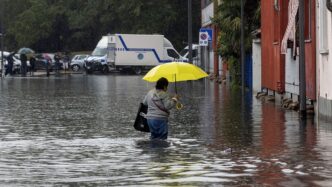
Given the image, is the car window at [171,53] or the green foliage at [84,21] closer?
the car window at [171,53]

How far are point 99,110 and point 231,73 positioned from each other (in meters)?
16.8

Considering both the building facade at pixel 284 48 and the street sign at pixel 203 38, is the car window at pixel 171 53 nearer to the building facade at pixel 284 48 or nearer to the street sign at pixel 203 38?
the street sign at pixel 203 38

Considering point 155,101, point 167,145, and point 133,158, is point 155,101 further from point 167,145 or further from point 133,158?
point 133,158

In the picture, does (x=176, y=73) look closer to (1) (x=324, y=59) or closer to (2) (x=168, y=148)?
(2) (x=168, y=148)

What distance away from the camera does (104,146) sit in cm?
1611

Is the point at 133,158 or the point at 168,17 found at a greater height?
the point at 168,17

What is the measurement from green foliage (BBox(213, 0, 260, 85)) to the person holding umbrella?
22234mm

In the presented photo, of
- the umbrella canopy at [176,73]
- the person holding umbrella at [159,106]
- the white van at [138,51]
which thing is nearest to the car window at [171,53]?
the white van at [138,51]

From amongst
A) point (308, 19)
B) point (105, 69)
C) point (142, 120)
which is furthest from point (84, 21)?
point (142, 120)

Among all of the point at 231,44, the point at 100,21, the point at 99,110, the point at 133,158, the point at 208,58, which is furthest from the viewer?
the point at 100,21

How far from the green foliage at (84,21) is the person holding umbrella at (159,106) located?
6458 centimetres

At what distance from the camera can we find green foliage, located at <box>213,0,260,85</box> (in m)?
39.2

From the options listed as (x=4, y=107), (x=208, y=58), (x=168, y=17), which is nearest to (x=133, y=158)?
(x=4, y=107)

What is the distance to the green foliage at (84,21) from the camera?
82312mm
